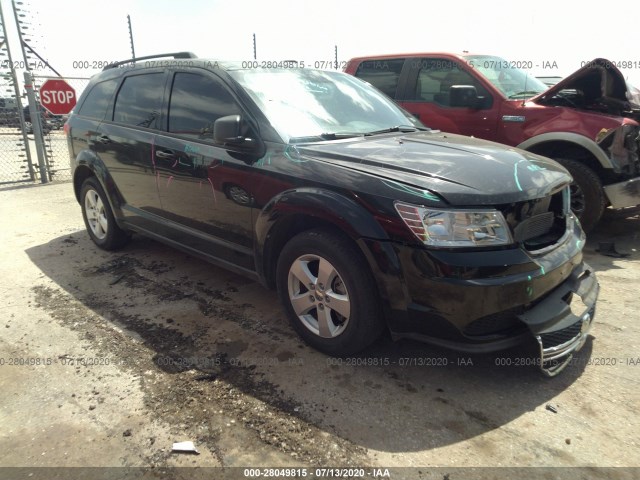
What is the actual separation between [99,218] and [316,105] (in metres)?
2.95

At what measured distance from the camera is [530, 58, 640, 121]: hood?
16.3 ft

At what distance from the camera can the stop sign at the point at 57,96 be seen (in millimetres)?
8945

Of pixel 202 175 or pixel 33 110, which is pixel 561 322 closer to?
pixel 202 175

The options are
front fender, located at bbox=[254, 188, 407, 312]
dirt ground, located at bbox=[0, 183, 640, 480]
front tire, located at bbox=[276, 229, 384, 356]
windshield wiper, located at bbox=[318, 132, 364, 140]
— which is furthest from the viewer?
windshield wiper, located at bbox=[318, 132, 364, 140]

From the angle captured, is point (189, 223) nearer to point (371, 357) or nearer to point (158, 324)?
point (158, 324)

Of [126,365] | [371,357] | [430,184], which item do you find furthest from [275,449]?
[430,184]

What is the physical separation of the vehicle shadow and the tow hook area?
0.40 feet

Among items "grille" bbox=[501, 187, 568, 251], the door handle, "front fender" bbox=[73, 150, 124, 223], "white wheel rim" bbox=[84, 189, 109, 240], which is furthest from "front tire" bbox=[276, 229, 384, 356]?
"white wheel rim" bbox=[84, 189, 109, 240]

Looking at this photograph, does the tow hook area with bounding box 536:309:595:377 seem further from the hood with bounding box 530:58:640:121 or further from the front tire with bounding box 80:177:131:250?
the front tire with bounding box 80:177:131:250

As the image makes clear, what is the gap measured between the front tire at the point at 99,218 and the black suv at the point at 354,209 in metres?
0.84

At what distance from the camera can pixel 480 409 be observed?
8.21 feet

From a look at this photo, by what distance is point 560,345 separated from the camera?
2.57 m

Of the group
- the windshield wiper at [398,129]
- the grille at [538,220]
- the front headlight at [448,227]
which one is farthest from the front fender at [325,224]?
the windshield wiper at [398,129]

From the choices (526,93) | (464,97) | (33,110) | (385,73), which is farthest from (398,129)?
(33,110)
